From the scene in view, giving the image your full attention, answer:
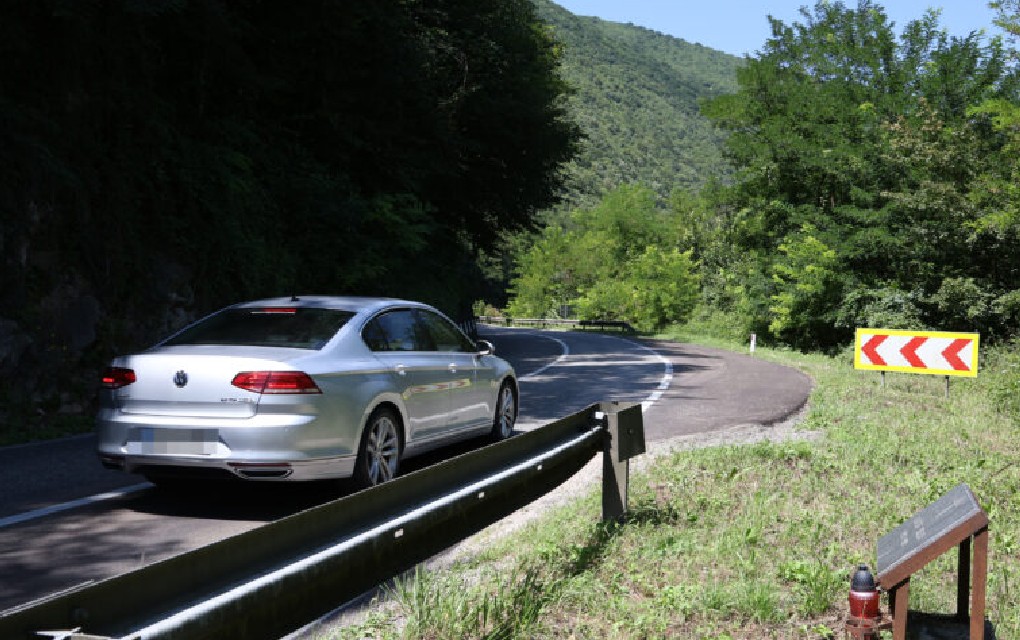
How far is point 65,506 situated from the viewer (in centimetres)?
641

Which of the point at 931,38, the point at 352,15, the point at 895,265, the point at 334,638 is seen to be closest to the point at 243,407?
the point at 334,638

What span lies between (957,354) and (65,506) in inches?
466

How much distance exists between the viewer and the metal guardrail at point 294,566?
2.02 m

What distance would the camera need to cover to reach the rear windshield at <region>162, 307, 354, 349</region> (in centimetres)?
666

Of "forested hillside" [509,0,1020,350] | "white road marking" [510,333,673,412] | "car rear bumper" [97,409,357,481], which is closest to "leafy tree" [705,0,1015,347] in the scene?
"forested hillside" [509,0,1020,350]

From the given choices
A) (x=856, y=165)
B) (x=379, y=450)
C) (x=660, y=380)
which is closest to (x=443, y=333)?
(x=379, y=450)

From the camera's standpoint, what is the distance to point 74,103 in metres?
12.5

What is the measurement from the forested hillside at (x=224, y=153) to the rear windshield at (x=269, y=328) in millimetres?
4864

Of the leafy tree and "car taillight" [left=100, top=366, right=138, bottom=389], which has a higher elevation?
the leafy tree

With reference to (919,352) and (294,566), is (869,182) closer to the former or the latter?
(919,352)

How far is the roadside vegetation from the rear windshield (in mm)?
2167

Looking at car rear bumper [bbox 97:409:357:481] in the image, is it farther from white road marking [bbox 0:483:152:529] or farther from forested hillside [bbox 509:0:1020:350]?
forested hillside [bbox 509:0:1020:350]

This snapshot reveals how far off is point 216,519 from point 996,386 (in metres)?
11.7

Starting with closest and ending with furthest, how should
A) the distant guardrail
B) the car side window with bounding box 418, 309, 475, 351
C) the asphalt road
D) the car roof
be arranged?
the asphalt road
the car roof
the car side window with bounding box 418, 309, 475, 351
the distant guardrail
